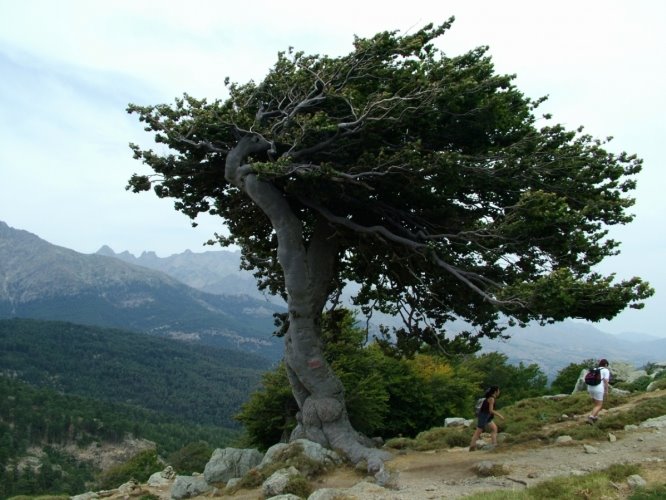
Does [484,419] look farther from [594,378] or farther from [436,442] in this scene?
[594,378]

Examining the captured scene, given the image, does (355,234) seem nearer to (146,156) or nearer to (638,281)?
(146,156)

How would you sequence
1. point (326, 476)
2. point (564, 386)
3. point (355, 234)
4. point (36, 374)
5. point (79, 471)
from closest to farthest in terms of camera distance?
point (326, 476) → point (355, 234) → point (564, 386) → point (79, 471) → point (36, 374)

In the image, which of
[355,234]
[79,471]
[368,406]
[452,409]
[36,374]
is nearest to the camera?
[355,234]

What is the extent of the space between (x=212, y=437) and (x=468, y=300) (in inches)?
4995

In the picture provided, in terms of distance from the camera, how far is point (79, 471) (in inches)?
4035

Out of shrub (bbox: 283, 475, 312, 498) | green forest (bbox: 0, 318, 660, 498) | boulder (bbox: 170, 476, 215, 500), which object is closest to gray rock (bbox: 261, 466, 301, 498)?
shrub (bbox: 283, 475, 312, 498)

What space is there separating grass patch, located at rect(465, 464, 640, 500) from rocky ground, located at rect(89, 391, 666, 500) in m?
0.28

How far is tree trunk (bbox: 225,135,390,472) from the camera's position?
15844 mm

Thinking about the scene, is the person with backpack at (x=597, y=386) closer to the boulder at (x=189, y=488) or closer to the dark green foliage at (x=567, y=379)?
the boulder at (x=189, y=488)

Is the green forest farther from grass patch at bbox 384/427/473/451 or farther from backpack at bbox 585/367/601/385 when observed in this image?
backpack at bbox 585/367/601/385

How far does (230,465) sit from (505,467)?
8031 mm

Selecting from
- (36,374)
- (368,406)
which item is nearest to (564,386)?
(368,406)

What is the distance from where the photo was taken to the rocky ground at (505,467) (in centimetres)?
1134

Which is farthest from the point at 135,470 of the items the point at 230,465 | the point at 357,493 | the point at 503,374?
the point at 357,493
